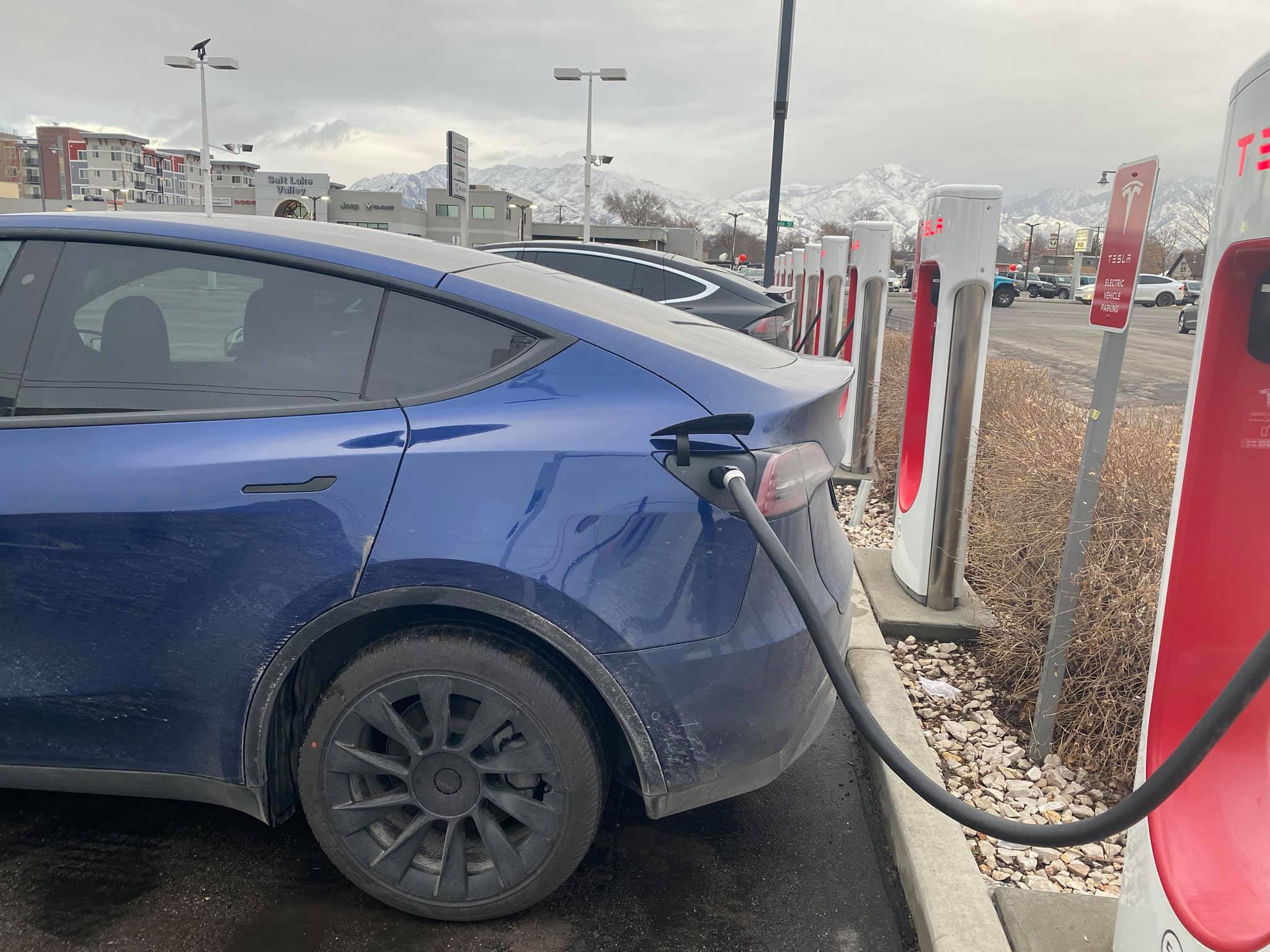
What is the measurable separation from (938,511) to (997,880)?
192cm

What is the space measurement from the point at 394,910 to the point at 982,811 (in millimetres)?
1541

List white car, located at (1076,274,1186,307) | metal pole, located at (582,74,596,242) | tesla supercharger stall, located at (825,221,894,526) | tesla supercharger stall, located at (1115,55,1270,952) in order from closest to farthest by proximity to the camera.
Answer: tesla supercharger stall, located at (1115,55,1270,952)
tesla supercharger stall, located at (825,221,894,526)
metal pole, located at (582,74,596,242)
white car, located at (1076,274,1186,307)

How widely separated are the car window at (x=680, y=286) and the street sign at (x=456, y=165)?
9223 mm

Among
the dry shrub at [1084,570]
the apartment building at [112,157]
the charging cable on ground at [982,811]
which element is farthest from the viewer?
the apartment building at [112,157]

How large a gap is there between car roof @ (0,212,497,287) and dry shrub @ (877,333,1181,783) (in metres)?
2.45

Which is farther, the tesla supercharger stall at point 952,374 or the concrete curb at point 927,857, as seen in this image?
the tesla supercharger stall at point 952,374

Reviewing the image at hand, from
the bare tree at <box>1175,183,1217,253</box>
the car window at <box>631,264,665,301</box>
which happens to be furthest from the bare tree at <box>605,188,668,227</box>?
the car window at <box>631,264,665,301</box>

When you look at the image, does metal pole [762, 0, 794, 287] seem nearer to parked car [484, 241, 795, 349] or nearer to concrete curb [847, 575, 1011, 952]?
parked car [484, 241, 795, 349]

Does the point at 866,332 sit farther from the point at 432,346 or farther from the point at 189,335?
the point at 189,335

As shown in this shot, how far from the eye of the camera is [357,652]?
2359mm

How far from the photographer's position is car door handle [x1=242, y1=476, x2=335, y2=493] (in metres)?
2.25

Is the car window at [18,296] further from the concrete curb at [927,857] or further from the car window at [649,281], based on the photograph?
the car window at [649,281]

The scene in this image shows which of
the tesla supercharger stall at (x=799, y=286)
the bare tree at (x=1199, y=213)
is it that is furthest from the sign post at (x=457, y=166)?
the bare tree at (x=1199, y=213)

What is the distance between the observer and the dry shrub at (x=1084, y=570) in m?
3.23
